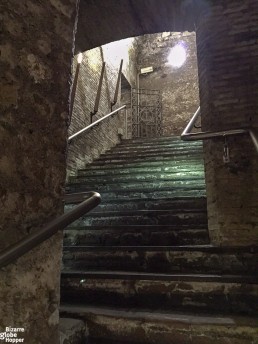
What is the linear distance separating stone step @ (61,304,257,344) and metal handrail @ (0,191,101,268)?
3.17ft

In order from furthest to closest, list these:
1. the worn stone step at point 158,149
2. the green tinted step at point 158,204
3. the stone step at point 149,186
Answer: the worn stone step at point 158,149 < the stone step at point 149,186 < the green tinted step at point 158,204

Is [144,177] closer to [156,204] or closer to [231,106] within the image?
[156,204]

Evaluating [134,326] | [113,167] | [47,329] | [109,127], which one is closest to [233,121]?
[134,326]

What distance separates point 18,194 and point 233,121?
2.44 meters

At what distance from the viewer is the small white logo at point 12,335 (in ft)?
3.82

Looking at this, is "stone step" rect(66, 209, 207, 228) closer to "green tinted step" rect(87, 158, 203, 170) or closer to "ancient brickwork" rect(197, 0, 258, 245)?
"ancient brickwork" rect(197, 0, 258, 245)

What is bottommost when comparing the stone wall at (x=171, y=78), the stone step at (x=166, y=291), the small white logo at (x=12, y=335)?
the stone step at (x=166, y=291)

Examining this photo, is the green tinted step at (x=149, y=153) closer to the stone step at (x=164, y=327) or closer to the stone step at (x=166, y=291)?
the stone step at (x=166, y=291)

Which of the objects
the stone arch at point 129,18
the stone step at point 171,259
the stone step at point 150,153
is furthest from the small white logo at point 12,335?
the stone step at point 150,153

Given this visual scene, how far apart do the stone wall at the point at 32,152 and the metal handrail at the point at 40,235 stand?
10 cm

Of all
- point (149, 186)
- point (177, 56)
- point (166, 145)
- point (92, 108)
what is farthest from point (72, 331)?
point (177, 56)

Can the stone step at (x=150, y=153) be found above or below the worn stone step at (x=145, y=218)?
above

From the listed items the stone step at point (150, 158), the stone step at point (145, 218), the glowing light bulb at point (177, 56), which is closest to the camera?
the stone step at point (145, 218)

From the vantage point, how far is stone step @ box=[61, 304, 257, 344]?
185cm
